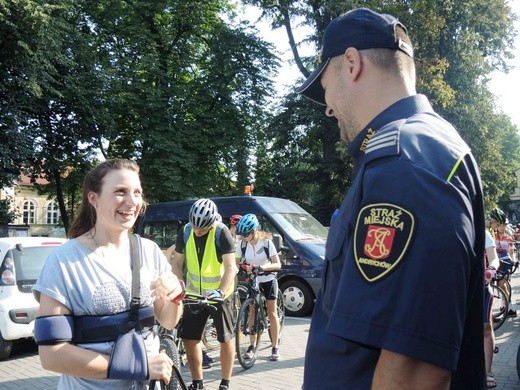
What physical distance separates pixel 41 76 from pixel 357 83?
64.2ft

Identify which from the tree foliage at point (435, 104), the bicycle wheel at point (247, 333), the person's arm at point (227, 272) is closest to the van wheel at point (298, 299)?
the bicycle wheel at point (247, 333)

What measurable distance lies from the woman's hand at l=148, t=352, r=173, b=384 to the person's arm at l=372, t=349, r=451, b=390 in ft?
4.99

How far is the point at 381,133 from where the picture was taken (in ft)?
4.52

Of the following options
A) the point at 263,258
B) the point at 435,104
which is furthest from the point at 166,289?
the point at 435,104

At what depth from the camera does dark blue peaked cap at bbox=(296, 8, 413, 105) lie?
5.05ft

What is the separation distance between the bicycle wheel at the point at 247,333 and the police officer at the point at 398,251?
5.70 metres

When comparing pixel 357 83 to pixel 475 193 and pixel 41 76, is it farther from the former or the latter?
pixel 41 76

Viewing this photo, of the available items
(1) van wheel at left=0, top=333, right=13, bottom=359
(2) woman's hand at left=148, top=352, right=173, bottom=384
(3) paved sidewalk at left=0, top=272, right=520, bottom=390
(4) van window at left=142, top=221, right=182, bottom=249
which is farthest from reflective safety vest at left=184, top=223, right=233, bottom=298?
(4) van window at left=142, top=221, right=182, bottom=249

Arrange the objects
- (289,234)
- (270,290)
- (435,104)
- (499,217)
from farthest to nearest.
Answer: (435,104) < (289,234) < (499,217) < (270,290)

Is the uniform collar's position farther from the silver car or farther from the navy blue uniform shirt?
the silver car

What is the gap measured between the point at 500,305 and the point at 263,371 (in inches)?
183

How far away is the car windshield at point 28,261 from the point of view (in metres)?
8.04

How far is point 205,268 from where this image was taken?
5648 millimetres

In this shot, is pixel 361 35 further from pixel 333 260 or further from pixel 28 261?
pixel 28 261
